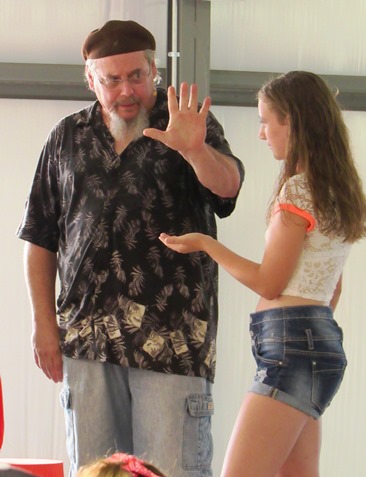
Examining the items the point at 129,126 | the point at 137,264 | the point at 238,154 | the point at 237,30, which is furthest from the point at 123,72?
the point at 237,30

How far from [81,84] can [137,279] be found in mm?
1787

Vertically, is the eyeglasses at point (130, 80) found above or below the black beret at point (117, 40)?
below

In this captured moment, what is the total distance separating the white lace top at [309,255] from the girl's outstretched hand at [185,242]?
0.23 m

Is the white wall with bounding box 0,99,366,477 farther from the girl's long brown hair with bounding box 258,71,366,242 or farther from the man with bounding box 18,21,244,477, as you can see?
the girl's long brown hair with bounding box 258,71,366,242

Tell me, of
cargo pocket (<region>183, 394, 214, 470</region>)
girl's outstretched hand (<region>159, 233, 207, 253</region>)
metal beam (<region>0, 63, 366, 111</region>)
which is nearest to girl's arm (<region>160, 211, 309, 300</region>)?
girl's outstretched hand (<region>159, 233, 207, 253</region>)

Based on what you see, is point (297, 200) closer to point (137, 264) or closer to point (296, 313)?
point (296, 313)

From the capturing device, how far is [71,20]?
15.1ft

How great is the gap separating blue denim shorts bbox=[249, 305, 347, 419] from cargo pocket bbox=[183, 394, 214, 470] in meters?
0.26

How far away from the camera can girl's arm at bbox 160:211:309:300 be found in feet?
9.04

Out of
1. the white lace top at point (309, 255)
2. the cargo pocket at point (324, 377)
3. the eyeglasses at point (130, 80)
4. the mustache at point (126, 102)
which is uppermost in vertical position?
the eyeglasses at point (130, 80)

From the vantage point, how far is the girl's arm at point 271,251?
276cm

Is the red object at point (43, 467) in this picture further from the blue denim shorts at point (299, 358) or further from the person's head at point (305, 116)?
the person's head at point (305, 116)

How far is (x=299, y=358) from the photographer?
108 inches

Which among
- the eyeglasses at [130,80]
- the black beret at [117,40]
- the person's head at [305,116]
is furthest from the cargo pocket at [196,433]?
the black beret at [117,40]
